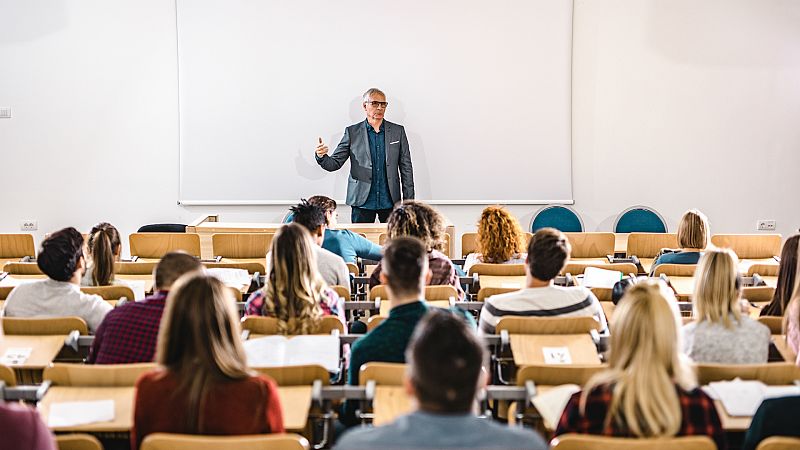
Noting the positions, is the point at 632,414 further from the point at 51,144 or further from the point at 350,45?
the point at 51,144

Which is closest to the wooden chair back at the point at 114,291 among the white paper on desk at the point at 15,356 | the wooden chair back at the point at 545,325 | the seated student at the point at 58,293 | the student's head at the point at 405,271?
the seated student at the point at 58,293

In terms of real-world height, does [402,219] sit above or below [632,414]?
above

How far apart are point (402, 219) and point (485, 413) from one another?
2.09 metres

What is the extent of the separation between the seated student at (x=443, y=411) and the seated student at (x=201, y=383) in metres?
0.58

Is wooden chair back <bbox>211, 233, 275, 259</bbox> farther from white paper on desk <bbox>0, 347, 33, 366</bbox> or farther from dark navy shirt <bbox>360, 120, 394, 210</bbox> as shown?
white paper on desk <bbox>0, 347, 33, 366</bbox>

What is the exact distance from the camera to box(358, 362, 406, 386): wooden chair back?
344 cm

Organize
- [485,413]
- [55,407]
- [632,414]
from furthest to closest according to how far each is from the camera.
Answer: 1. [485,413]
2. [55,407]
3. [632,414]

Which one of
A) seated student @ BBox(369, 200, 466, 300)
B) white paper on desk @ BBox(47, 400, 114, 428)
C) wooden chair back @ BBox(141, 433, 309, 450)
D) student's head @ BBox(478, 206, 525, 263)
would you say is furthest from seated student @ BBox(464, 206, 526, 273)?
wooden chair back @ BBox(141, 433, 309, 450)

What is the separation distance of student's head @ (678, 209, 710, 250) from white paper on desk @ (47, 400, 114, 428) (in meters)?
3.92

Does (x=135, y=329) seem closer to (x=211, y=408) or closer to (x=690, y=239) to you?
(x=211, y=408)

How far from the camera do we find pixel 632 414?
285 cm

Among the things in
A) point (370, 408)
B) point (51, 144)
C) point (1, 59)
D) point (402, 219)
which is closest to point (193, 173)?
point (51, 144)

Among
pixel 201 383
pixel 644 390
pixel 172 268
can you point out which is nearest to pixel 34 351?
pixel 172 268

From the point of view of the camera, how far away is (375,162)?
871 cm
